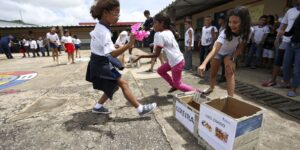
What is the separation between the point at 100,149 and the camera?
2.17 meters

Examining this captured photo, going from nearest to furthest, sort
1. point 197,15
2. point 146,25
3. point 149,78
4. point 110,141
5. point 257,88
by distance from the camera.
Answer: point 110,141 < point 257,88 < point 149,78 < point 146,25 < point 197,15

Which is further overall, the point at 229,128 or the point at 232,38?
the point at 232,38

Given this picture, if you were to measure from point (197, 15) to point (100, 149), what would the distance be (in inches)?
527

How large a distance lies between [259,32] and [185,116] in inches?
202

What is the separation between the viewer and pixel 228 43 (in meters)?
2.99

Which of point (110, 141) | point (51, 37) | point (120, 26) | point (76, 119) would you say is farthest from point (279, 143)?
point (120, 26)

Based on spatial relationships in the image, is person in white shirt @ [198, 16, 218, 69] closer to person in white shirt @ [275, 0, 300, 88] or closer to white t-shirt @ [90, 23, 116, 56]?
person in white shirt @ [275, 0, 300, 88]

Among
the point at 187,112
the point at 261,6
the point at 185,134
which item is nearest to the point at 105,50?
the point at 187,112

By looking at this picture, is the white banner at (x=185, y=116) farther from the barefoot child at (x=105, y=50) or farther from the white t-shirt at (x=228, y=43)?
the white t-shirt at (x=228, y=43)

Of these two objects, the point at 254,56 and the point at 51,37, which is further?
the point at 51,37

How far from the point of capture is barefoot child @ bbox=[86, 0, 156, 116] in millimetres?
2420

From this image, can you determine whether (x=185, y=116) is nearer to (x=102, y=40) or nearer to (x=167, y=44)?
(x=167, y=44)

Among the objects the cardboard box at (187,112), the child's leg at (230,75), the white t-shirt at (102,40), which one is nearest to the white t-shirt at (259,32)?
the child's leg at (230,75)

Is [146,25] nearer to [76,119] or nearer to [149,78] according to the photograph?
[149,78]
